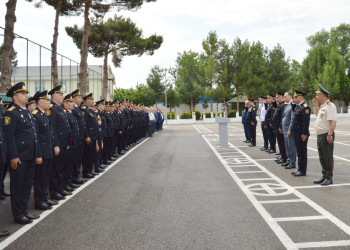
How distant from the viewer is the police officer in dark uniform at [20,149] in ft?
16.6

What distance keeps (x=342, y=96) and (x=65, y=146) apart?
65775mm

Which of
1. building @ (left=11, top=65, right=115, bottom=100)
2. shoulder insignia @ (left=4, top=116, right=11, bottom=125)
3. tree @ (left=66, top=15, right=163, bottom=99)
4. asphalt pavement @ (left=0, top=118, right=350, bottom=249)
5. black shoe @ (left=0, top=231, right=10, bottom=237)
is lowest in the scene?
black shoe @ (left=0, top=231, right=10, bottom=237)

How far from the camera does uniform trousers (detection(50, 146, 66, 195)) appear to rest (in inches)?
262

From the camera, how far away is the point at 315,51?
214ft

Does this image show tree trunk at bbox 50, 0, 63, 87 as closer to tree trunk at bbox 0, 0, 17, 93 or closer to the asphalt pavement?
tree trunk at bbox 0, 0, 17, 93

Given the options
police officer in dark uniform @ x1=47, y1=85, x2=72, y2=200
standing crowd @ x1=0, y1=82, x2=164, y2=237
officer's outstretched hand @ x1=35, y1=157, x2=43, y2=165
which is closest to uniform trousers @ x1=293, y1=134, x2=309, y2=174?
standing crowd @ x1=0, y1=82, x2=164, y2=237

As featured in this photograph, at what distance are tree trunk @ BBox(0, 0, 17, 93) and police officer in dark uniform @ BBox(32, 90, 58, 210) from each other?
340 inches

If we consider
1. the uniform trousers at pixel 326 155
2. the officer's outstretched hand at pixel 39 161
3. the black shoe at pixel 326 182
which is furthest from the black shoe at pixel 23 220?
the uniform trousers at pixel 326 155

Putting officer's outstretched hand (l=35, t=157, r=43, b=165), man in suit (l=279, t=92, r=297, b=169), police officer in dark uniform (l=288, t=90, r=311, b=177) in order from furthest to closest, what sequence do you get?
man in suit (l=279, t=92, r=297, b=169) → police officer in dark uniform (l=288, t=90, r=311, b=177) → officer's outstretched hand (l=35, t=157, r=43, b=165)

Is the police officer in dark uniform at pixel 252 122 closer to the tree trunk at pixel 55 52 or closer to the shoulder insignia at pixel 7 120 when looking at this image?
the tree trunk at pixel 55 52

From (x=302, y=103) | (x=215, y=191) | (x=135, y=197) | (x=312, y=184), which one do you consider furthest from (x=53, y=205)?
(x=302, y=103)

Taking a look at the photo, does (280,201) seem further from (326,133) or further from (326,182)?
(326,133)

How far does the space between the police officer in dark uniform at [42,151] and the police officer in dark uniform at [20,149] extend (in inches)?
16.6

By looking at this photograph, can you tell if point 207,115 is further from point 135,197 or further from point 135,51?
point 135,197
